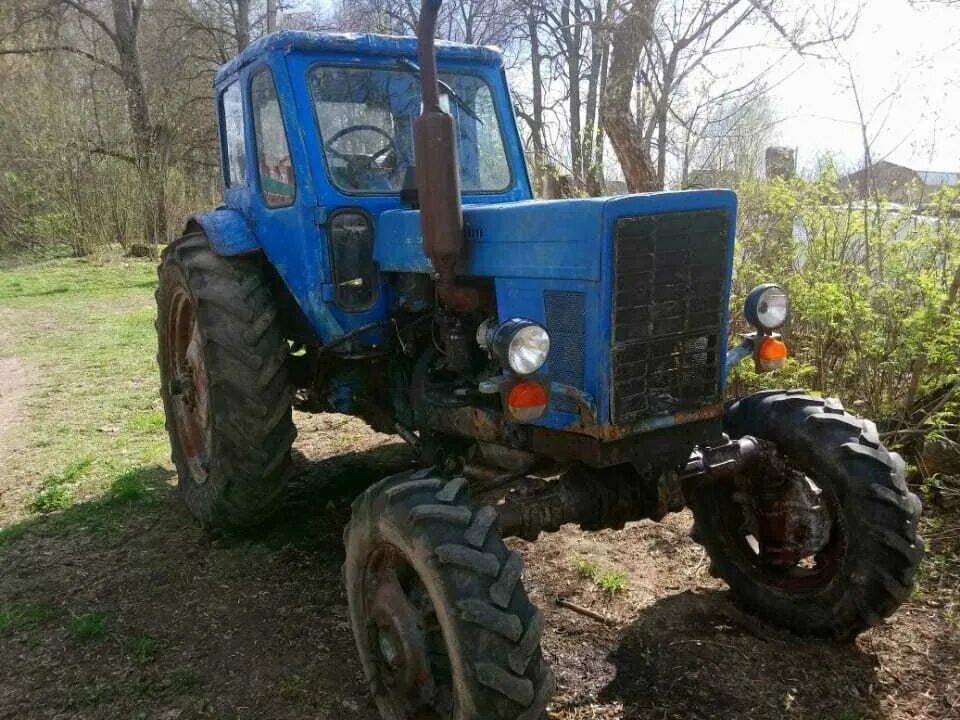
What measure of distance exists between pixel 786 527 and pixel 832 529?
18 cm

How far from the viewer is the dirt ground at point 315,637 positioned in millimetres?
2877

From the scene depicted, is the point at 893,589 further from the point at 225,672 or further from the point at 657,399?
the point at 225,672

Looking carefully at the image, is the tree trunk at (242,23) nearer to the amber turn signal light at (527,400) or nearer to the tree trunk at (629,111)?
the tree trunk at (629,111)

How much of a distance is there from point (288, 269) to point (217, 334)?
45cm

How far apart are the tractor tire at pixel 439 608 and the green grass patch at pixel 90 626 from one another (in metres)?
1.29

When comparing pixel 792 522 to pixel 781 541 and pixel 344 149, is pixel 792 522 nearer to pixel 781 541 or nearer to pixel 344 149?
pixel 781 541

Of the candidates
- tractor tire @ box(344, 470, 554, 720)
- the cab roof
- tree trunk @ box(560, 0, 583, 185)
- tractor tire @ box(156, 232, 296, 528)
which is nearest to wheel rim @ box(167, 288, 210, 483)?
tractor tire @ box(156, 232, 296, 528)

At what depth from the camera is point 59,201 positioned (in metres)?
18.5

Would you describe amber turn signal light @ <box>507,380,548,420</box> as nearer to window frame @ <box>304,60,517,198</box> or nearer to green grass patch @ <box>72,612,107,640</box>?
window frame @ <box>304,60,517,198</box>

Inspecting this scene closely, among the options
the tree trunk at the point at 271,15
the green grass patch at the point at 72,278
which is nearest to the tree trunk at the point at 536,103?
the green grass patch at the point at 72,278

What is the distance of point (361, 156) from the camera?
379 centimetres

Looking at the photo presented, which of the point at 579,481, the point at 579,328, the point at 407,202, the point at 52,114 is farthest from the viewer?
the point at 52,114

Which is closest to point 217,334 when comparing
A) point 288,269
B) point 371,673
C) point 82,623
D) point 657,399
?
point 288,269

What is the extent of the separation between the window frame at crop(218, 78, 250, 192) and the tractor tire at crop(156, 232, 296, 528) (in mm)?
460
